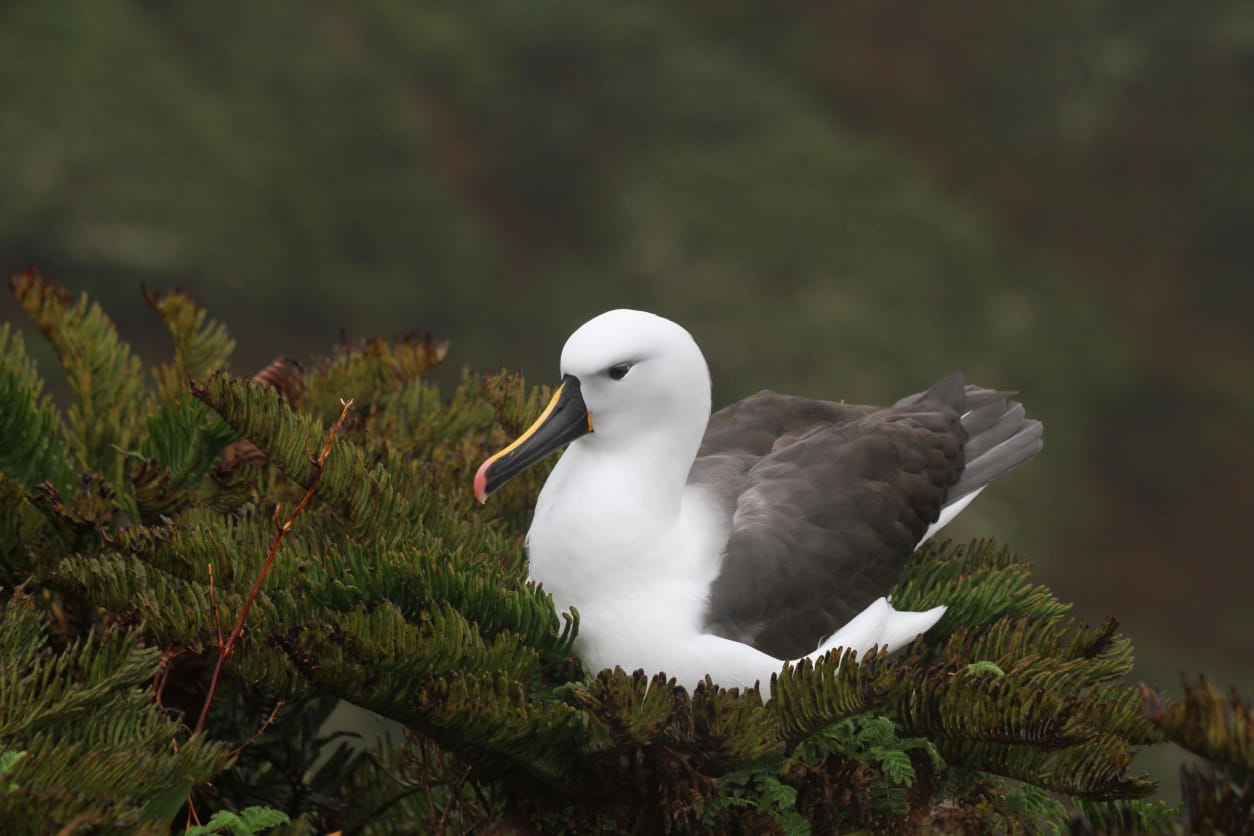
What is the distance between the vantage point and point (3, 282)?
10.1m

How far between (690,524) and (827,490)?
37 cm

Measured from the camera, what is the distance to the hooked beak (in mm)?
3203

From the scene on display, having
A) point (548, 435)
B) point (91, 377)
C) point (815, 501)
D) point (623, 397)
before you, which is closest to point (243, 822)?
point (548, 435)

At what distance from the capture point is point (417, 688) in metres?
2.62

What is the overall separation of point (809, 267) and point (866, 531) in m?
7.84

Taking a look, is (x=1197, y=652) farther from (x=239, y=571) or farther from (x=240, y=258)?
(x=239, y=571)

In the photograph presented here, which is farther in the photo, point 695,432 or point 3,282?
point 3,282

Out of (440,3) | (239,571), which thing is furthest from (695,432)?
(440,3)

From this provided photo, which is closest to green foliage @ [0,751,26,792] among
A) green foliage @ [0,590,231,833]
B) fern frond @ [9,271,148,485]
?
green foliage @ [0,590,231,833]

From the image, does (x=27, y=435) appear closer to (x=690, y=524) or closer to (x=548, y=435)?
(x=548, y=435)

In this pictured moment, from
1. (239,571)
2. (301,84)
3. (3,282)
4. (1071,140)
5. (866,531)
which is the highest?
(1071,140)

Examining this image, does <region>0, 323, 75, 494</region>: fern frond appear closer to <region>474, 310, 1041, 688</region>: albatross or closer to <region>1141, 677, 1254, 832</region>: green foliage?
<region>474, 310, 1041, 688</region>: albatross

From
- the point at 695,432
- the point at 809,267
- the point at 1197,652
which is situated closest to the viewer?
the point at 695,432

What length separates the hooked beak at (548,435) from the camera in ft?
10.5
